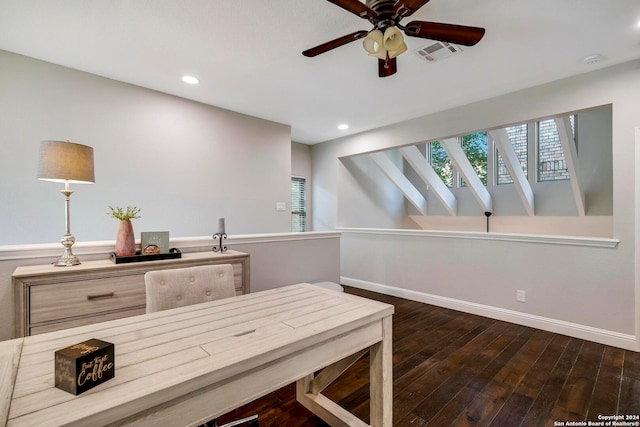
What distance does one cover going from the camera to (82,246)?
6.93ft

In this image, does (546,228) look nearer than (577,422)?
No

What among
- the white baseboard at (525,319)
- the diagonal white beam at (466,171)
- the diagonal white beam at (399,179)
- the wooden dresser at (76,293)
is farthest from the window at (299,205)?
the wooden dresser at (76,293)

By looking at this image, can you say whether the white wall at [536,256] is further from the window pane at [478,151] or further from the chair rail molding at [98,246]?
the window pane at [478,151]

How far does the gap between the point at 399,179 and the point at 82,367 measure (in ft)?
16.9

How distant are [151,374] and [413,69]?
2.93 metres

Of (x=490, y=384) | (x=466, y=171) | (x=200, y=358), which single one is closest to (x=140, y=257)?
(x=200, y=358)

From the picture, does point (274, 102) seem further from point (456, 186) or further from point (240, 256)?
point (456, 186)

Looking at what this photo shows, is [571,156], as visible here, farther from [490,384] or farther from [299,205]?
[299,205]

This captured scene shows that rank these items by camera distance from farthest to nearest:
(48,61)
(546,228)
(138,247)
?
(546,228), (48,61), (138,247)

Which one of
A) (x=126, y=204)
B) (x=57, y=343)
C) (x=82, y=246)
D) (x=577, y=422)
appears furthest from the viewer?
(x=126, y=204)

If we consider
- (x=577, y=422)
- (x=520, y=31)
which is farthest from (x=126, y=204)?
(x=577, y=422)

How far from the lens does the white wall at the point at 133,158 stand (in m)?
2.52

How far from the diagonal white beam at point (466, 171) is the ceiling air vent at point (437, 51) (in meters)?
1.74

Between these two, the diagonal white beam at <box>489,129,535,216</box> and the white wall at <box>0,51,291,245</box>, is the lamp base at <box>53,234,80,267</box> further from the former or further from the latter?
the diagonal white beam at <box>489,129,535,216</box>
